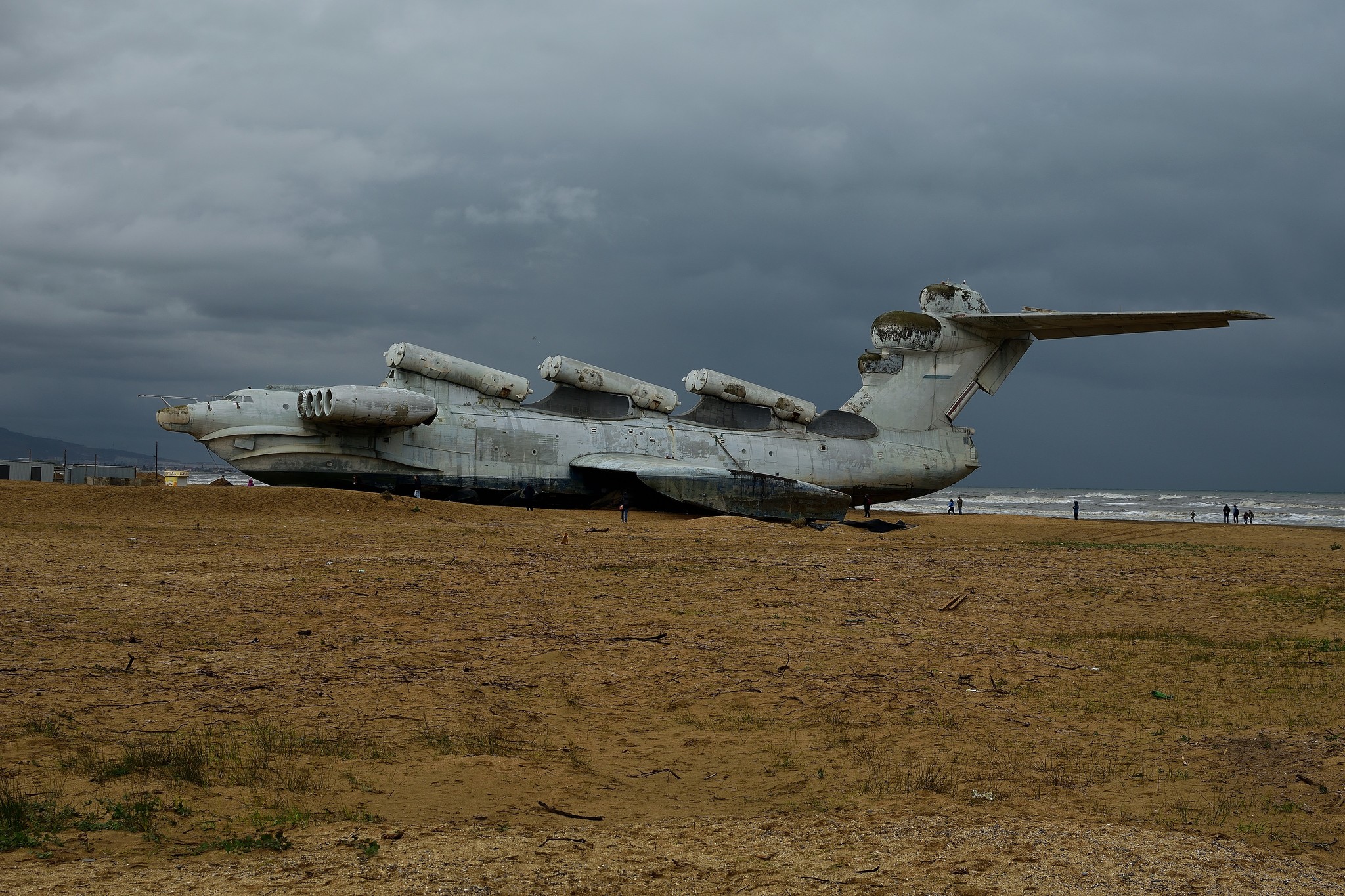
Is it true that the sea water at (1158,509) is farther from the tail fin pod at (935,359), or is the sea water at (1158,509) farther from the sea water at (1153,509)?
the tail fin pod at (935,359)

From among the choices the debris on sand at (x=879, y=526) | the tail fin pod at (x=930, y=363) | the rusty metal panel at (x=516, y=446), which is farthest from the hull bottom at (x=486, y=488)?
the tail fin pod at (x=930, y=363)

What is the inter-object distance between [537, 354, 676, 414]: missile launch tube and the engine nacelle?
486cm

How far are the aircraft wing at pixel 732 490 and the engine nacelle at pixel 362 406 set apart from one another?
5.24 metres

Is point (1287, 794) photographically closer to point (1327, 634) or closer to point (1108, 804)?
point (1108, 804)

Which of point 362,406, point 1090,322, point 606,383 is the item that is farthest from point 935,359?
point 362,406

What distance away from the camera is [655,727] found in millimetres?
6301

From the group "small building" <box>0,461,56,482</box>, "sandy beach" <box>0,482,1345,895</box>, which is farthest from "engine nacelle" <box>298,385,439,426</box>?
"small building" <box>0,461,56,482</box>

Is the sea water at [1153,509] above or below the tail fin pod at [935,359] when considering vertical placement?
below

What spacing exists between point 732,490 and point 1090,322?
1141cm

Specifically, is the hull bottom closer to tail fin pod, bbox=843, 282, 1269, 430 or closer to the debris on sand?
the debris on sand

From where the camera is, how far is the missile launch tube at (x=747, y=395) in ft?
96.9

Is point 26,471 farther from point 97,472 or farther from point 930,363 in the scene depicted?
point 930,363

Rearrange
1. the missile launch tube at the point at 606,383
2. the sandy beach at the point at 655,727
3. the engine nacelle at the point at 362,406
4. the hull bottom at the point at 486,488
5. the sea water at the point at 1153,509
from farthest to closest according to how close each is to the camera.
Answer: the sea water at the point at 1153,509, the missile launch tube at the point at 606,383, the hull bottom at the point at 486,488, the engine nacelle at the point at 362,406, the sandy beach at the point at 655,727

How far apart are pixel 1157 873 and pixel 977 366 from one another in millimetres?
29631
